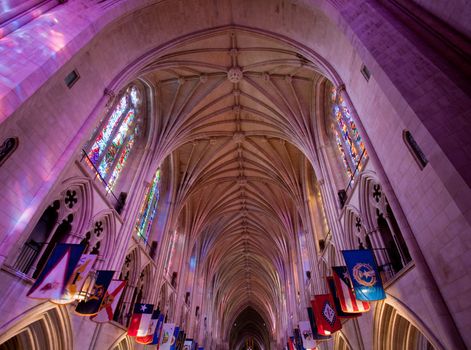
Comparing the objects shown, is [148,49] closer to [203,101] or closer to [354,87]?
[203,101]

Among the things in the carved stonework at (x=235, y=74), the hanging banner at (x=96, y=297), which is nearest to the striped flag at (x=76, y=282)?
the hanging banner at (x=96, y=297)

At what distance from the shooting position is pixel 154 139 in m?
15.5

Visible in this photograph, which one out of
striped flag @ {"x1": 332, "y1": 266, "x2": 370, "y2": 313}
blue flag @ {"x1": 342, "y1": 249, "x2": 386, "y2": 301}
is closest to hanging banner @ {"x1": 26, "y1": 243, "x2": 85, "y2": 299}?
blue flag @ {"x1": 342, "y1": 249, "x2": 386, "y2": 301}

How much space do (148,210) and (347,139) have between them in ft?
40.0

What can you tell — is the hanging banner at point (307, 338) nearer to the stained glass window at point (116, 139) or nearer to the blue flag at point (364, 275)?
the blue flag at point (364, 275)

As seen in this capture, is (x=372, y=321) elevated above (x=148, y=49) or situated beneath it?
situated beneath

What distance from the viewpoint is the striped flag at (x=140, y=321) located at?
35.9 ft

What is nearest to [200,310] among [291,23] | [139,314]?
[139,314]

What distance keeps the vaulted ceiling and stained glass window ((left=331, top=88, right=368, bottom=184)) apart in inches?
68.5

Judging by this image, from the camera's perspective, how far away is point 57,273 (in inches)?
259

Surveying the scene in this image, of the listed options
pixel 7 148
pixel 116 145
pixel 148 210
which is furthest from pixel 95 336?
pixel 116 145

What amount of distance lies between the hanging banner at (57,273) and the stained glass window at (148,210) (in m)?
7.53

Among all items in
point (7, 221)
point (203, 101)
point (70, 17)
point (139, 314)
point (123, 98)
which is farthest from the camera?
point (203, 101)

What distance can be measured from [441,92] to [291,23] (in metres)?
8.10
